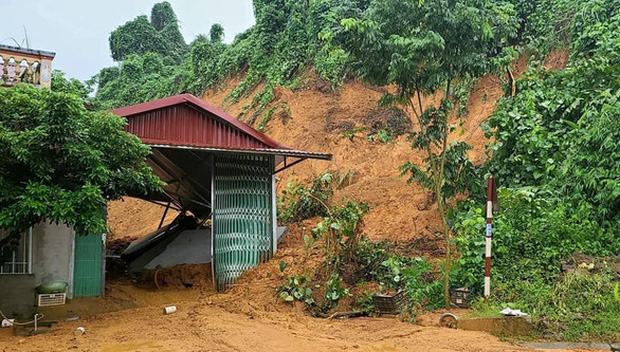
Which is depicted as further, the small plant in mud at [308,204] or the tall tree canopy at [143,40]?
the tall tree canopy at [143,40]

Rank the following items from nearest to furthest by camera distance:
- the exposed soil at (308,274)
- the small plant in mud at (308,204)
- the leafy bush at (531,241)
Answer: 1. the exposed soil at (308,274)
2. the leafy bush at (531,241)
3. the small plant in mud at (308,204)

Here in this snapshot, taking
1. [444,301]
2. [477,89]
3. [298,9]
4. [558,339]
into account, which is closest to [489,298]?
[444,301]

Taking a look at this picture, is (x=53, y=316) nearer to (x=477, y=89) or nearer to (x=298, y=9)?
(x=477, y=89)

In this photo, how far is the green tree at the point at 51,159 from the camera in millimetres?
5809

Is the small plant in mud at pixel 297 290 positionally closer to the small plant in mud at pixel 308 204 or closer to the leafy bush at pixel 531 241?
the leafy bush at pixel 531 241

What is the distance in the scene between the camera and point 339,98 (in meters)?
17.3

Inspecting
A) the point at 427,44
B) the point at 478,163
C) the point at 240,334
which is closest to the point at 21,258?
the point at 240,334

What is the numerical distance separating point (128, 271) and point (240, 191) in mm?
3306

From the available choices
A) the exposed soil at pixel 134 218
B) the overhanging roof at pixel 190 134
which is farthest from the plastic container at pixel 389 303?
the exposed soil at pixel 134 218

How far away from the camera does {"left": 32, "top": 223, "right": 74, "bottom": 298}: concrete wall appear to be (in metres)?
7.64

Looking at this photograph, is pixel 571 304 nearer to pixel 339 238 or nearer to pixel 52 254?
pixel 339 238

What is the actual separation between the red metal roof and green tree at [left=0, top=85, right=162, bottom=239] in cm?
258

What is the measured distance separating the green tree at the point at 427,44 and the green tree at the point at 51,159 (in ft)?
12.0

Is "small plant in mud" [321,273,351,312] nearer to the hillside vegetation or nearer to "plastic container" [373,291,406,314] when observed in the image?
the hillside vegetation
